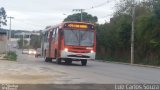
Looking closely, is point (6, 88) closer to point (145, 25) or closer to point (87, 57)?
point (87, 57)

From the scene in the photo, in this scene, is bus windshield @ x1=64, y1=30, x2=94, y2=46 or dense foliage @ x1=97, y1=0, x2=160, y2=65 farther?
dense foliage @ x1=97, y1=0, x2=160, y2=65

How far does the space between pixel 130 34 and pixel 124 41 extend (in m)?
2.07

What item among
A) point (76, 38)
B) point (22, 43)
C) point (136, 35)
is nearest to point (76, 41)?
point (76, 38)

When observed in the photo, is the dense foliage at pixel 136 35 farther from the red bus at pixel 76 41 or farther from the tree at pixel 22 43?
the tree at pixel 22 43

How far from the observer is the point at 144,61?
55.4m

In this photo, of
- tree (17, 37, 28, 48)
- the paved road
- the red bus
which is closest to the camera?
the paved road

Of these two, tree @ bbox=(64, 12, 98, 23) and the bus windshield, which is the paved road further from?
tree @ bbox=(64, 12, 98, 23)

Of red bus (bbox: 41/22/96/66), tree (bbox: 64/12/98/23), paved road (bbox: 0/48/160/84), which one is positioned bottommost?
paved road (bbox: 0/48/160/84)

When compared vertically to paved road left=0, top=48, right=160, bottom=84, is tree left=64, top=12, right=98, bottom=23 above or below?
above

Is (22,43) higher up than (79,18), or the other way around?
(79,18)

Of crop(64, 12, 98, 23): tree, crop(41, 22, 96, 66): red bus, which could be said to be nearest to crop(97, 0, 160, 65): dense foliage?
crop(41, 22, 96, 66): red bus

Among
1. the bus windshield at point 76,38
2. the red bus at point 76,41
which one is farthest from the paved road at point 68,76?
the bus windshield at point 76,38

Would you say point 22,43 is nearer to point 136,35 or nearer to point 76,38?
point 136,35

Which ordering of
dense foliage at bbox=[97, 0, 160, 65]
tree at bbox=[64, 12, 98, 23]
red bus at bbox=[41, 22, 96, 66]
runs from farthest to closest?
tree at bbox=[64, 12, 98, 23]
dense foliage at bbox=[97, 0, 160, 65]
red bus at bbox=[41, 22, 96, 66]
